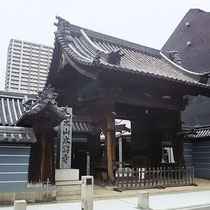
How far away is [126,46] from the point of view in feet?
54.6

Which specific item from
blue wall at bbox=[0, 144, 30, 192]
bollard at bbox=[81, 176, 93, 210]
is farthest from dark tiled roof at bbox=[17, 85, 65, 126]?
bollard at bbox=[81, 176, 93, 210]

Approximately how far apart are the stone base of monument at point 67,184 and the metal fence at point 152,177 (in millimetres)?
1863

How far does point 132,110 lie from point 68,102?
396 cm

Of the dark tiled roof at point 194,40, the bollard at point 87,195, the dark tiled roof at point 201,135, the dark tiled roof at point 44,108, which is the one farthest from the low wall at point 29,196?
the dark tiled roof at point 194,40

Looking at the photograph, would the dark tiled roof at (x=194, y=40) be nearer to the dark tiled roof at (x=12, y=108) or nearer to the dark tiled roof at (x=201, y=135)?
the dark tiled roof at (x=201, y=135)

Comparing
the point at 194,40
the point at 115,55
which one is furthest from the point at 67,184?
the point at 194,40

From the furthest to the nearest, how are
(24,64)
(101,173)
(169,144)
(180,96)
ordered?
1. (24,64)
2. (169,144)
3. (180,96)
4. (101,173)

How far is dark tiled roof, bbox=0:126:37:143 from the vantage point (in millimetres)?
Answer: 8508

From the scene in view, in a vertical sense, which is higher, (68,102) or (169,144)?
(68,102)

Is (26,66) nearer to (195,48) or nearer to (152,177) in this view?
(195,48)

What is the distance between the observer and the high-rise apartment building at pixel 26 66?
5806cm

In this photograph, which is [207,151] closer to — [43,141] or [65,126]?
[65,126]

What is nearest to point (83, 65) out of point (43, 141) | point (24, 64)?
point (43, 141)

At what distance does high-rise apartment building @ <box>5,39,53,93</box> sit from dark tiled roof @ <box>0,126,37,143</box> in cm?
4916
